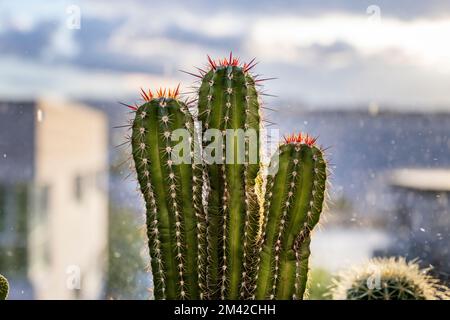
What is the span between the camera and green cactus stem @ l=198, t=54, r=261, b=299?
130 centimetres

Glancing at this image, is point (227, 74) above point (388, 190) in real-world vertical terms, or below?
above

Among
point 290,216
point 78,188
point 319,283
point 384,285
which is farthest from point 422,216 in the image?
point 78,188

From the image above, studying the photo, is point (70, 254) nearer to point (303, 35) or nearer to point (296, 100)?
point (296, 100)

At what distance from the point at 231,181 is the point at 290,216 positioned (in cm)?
13

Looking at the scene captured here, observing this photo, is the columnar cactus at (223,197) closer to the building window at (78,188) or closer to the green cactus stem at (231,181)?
the green cactus stem at (231,181)

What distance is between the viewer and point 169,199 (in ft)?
4.24

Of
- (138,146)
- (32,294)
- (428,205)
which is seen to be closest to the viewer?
(138,146)

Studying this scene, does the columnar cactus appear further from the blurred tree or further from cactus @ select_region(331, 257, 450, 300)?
the blurred tree

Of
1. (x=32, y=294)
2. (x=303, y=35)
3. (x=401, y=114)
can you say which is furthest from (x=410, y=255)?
(x=32, y=294)

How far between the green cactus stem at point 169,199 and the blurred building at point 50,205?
0.78 m

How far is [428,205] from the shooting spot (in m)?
2.00

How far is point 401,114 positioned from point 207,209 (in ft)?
2.93

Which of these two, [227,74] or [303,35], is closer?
[227,74]

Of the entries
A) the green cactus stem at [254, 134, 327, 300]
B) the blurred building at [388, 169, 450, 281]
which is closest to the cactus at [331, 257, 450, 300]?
the green cactus stem at [254, 134, 327, 300]
